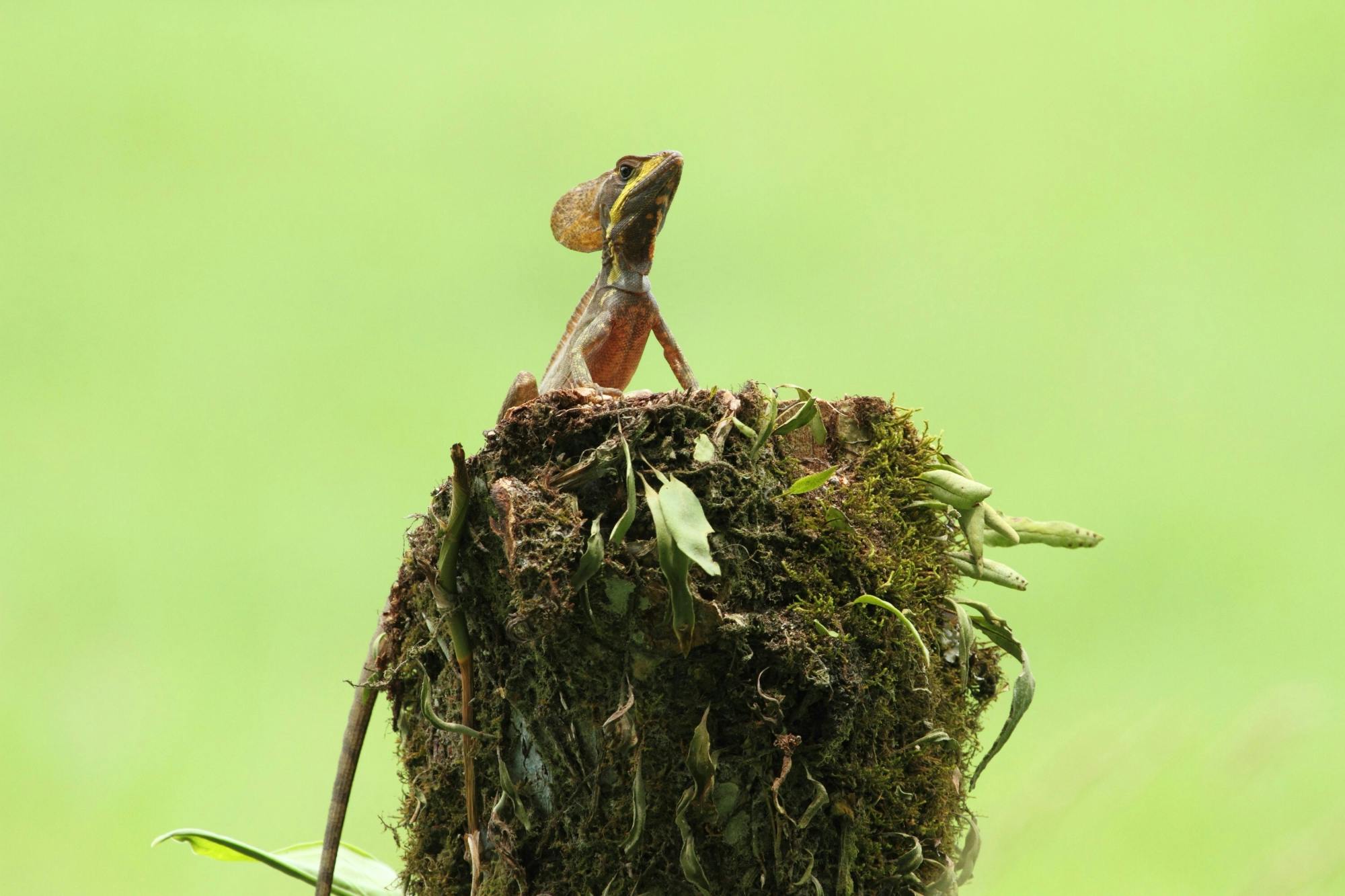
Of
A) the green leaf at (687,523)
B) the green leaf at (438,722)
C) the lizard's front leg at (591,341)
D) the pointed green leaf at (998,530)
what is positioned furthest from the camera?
the lizard's front leg at (591,341)

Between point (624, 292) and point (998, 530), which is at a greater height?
point (624, 292)

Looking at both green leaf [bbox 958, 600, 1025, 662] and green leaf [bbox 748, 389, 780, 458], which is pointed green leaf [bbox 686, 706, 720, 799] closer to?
green leaf [bbox 748, 389, 780, 458]

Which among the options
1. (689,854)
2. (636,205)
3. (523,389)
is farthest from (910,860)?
(636,205)

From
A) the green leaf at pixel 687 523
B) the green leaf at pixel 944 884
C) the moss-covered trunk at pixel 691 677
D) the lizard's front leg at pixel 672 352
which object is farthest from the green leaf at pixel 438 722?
the lizard's front leg at pixel 672 352

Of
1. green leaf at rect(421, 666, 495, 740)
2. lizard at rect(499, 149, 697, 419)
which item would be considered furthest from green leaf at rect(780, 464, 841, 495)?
lizard at rect(499, 149, 697, 419)

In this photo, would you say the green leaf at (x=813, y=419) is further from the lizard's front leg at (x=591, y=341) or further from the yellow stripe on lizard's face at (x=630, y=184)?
the yellow stripe on lizard's face at (x=630, y=184)

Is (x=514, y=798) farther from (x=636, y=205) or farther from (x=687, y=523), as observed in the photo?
(x=636, y=205)

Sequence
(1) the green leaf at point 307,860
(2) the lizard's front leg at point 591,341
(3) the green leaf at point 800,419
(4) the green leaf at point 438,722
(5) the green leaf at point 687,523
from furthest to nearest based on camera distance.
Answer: (2) the lizard's front leg at point 591,341, (1) the green leaf at point 307,860, (3) the green leaf at point 800,419, (4) the green leaf at point 438,722, (5) the green leaf at point 687,523

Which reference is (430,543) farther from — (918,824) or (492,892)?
(918,824)

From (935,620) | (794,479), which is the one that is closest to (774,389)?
(794,479)
